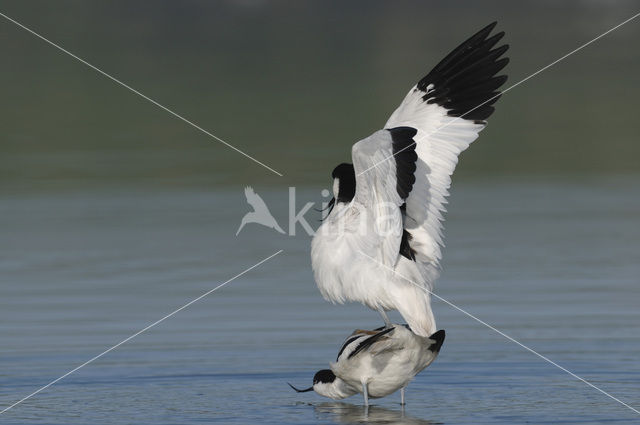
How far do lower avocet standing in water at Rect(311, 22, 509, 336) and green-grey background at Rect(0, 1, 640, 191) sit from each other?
6216 millimetres

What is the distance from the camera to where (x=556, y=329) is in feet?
34.3

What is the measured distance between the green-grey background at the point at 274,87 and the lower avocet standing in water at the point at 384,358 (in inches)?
274

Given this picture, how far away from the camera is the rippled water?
29.4 ft

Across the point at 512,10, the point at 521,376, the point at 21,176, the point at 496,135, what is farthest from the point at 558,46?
the point at 521,376

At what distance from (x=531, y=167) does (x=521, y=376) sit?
8110 millimetres

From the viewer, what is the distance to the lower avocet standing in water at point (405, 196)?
8219 mm

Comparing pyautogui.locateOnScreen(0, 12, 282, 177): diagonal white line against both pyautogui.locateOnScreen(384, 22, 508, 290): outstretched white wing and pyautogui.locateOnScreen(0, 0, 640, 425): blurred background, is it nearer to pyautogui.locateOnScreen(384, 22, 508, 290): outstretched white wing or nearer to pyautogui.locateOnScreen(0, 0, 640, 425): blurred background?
pyautogui.locateOnScreen(0, 0, 640, 425): blurred background

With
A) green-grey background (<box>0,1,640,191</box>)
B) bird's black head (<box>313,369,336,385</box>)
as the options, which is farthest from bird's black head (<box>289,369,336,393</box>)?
green-grey background (<box>0,1,640,191</box>)

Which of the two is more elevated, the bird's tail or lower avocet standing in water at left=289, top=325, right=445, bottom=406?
the bird's tail

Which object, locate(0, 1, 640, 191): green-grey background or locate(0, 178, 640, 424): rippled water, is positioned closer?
locate(0, 178, 640, 424): rippled water

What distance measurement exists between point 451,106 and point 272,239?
423cm

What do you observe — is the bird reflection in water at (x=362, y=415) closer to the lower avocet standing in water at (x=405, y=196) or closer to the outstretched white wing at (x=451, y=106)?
the lower avocet standing in water at (x=405, y=196)

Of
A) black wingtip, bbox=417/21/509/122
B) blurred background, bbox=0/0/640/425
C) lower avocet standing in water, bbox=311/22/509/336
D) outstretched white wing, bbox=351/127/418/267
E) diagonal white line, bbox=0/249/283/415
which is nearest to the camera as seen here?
outstretched white wing, bbox=351/127/418/267

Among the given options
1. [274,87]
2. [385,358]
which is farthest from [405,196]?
[274,87]
